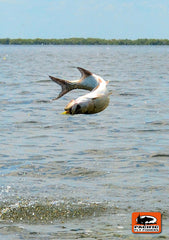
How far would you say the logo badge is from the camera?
40.5ft

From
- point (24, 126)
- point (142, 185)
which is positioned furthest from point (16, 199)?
point (24, 126)

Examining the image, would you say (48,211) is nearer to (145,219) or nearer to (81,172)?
(145,219)

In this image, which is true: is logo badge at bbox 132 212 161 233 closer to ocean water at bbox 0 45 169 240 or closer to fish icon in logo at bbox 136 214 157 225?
fish icon in logo at bbox 136 214 157 225

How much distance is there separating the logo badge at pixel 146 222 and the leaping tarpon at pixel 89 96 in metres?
5.25

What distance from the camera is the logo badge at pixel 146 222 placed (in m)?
12.4

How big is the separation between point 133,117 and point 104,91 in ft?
65.0

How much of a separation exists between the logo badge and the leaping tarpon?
5250mm

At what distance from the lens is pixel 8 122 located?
85.4ft

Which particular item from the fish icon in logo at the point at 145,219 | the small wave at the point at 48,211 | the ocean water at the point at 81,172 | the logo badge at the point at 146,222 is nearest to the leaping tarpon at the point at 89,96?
the ocean water at the point at 81,172

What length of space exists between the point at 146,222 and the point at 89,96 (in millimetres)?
6473

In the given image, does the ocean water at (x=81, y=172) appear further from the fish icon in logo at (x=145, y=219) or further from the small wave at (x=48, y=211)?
the fish icon in logo at (x=145, y=219)

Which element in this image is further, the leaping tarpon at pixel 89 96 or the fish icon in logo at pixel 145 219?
the fish icon in logo at pixel 145 219

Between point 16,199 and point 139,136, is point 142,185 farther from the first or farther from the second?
point 139,136

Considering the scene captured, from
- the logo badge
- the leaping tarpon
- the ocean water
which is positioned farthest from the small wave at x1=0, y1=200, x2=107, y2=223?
the leaping tarpon
